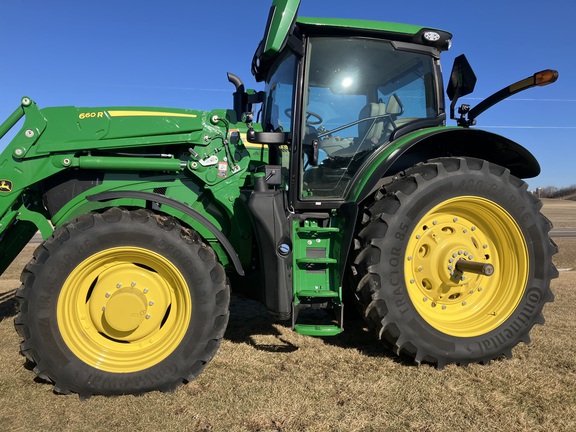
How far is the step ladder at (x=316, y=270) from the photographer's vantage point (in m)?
3.05

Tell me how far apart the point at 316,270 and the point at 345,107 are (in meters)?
1.27

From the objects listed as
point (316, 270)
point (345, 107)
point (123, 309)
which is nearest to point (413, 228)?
point (316, 270)

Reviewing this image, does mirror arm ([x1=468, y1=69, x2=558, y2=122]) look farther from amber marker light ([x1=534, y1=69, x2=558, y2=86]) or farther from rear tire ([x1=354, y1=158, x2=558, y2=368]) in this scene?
rear tire ([x1=354, y1=158, x2=558, y2=368])

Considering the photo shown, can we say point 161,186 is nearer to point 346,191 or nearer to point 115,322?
point 115,322

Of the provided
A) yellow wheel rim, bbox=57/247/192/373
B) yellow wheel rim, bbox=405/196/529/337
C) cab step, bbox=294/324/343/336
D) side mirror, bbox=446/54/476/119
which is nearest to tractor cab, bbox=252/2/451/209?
side mirror, bbox=446/54/476/119

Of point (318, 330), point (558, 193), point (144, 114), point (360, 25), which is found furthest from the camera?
point (558, 193)

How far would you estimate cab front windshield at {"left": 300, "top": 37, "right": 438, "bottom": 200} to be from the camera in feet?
10.7

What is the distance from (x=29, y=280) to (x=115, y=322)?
567 millimetres

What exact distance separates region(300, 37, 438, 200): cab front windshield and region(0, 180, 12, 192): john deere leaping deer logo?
6.64ft

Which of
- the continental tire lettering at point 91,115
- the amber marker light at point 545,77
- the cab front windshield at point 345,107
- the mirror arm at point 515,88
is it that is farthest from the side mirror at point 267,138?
the amber marker light at point 545,77

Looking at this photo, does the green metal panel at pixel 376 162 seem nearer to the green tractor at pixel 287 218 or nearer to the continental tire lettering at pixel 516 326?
the green tractor at pixel 287 218

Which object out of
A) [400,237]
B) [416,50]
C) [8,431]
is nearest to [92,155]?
[8,431]

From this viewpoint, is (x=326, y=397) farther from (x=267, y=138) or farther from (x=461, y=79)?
(x=461, y=79)

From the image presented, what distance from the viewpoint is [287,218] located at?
315cm
